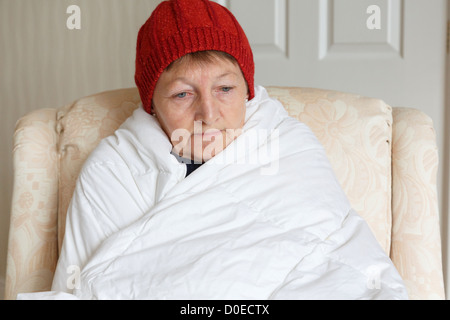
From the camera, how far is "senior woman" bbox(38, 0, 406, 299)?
2.93 ft

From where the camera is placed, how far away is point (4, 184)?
2320 millimetres

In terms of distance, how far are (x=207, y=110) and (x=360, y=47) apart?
967 mm

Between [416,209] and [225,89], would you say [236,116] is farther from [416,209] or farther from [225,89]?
[416,209]

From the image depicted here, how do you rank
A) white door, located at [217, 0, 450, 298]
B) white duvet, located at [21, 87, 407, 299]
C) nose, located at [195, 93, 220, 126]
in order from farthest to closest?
white door, located at [217, 0, 450, 298] < nose, located at [195, 93, 220, 126] < white duvet, located at [21, 87, 407, 299]

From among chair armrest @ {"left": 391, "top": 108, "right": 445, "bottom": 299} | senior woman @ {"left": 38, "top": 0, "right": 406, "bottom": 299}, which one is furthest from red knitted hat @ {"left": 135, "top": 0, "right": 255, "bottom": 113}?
chair armrest @ {"left": 391, "top": 108, "right": 445, "bottom": 299}

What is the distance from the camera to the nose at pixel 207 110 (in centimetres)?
108

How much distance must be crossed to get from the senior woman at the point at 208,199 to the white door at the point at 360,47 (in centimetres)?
70

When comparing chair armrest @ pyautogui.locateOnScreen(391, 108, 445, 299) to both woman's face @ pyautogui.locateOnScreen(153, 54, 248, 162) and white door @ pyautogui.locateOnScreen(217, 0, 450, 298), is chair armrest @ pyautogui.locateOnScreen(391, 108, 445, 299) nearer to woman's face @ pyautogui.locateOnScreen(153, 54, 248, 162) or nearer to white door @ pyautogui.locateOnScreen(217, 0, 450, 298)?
woman's face @ pyautogui.locateOnScreen(153, 54, 248, 162)

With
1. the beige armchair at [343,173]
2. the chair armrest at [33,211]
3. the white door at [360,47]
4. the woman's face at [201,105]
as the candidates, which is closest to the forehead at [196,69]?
the woman's face at [201,105]

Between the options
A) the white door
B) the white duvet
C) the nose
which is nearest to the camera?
the white duvet

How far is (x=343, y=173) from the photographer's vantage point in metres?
1.24

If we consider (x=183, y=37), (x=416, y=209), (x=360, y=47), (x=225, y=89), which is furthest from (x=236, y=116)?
(x=360, y=47)
